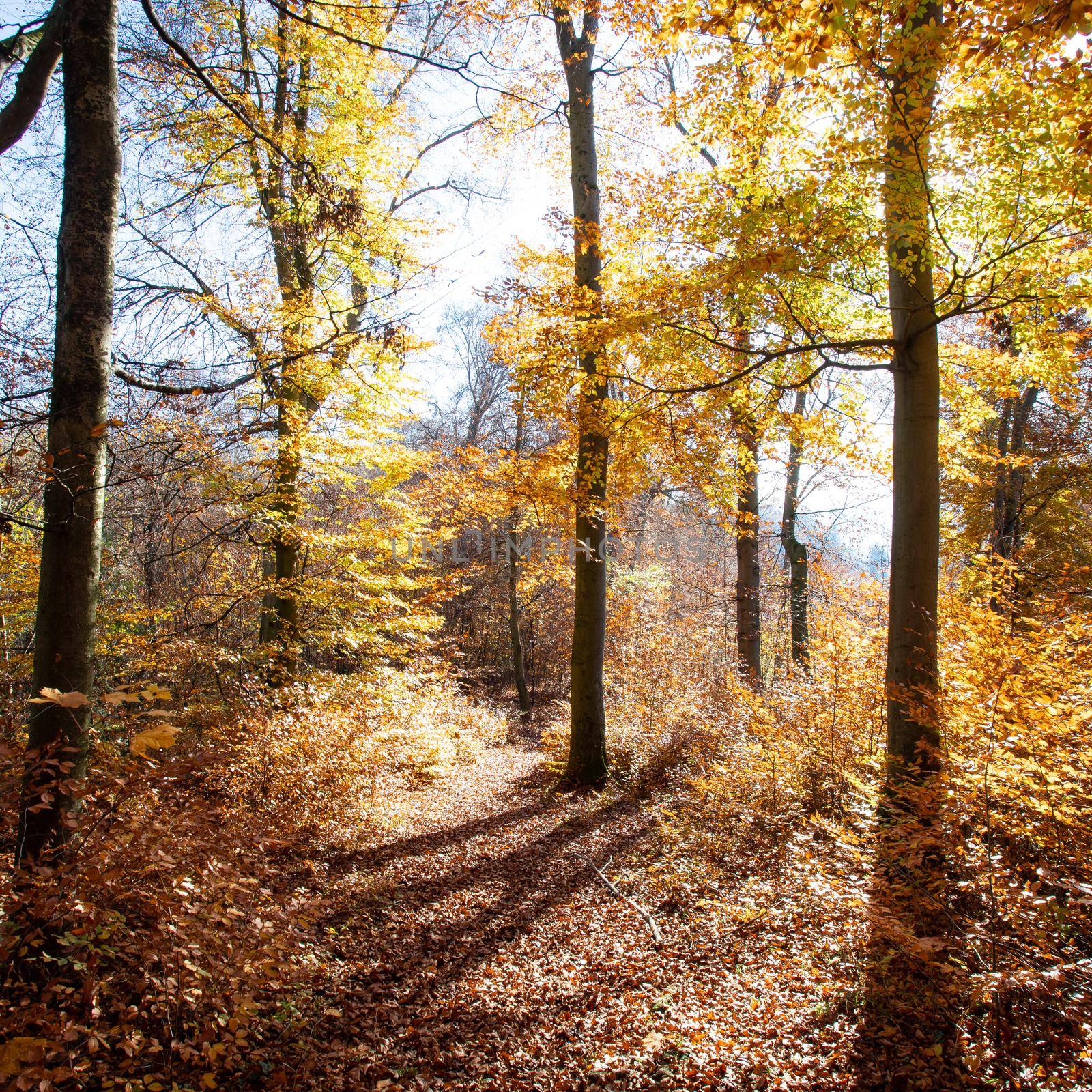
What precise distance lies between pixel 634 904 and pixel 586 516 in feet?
15.3

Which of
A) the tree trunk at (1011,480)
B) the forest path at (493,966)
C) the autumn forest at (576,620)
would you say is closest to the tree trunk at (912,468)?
the autumn forest at (576,620)

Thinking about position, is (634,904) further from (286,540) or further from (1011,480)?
(1011,480)

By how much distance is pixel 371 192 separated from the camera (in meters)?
8.77

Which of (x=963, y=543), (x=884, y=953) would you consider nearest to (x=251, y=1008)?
(x=884, y=953)

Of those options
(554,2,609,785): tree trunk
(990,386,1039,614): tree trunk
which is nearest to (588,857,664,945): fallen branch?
(554,2,609,785): tree trunk

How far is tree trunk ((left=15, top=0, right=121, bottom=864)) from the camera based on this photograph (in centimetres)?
330

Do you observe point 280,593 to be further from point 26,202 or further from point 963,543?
point 963,543

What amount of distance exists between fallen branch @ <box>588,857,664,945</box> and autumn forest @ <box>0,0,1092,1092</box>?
57 millimetres

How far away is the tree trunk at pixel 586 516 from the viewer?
28.6ft

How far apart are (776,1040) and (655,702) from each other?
25.3 ft

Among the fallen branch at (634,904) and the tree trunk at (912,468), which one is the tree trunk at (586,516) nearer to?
the fallen branch at (634,904)

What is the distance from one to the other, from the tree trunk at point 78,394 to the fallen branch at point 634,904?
401 centimetres

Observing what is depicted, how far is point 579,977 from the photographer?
437 cm

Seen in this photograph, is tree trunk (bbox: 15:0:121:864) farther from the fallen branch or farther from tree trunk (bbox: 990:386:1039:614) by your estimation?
tree trunk (bbox: 990:386:1039:614)
